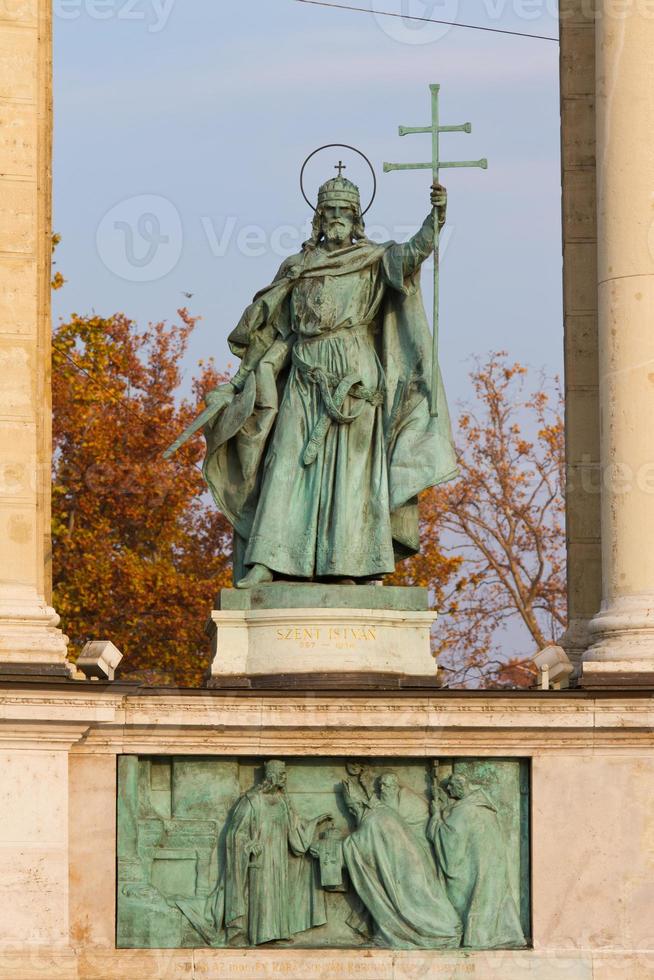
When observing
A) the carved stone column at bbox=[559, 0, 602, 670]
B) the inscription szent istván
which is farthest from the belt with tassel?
the carved stone column at bbox=[559, 0, 602, 670]

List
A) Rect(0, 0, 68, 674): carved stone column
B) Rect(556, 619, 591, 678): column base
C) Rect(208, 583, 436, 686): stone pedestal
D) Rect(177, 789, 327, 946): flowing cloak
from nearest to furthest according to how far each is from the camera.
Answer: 1. Rect(177, 789, 327, 946): flowing cloak
2. Rect(0, 0, 68, 674): carved stone column
3. Rect(208, 583, 436, 686): stone pedestal
4. Rect(556, 619, 591, 678): column base

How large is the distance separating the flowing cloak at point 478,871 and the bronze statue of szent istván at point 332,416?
2.28m

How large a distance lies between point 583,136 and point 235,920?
768 cm

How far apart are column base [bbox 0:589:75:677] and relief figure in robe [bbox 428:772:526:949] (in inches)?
125

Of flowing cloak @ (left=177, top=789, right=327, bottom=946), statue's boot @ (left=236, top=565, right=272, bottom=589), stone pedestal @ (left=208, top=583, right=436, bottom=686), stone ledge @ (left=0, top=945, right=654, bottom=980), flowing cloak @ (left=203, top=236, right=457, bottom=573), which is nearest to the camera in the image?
stone ledge @ (left=0, top=945, right=654, bottom=980)

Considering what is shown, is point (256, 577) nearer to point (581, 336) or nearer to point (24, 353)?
point (24, 353)

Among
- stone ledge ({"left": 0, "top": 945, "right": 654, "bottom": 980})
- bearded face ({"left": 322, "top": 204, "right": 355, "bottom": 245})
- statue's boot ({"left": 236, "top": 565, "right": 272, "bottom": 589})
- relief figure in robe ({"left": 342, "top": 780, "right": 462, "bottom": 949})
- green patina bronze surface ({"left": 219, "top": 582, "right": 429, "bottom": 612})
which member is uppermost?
bearded face ({"left": 322, "top": 204, "right": 355, "bottom": 245})

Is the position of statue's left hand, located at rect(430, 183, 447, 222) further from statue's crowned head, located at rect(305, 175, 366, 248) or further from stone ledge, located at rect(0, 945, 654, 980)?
stone ledge, located at rect(0, 945, 654, 980)

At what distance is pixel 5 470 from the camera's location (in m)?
21.4

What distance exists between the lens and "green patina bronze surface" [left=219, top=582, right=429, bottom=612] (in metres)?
21.7

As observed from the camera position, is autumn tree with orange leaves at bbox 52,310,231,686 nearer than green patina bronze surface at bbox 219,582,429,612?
No

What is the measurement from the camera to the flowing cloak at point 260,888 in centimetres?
2073

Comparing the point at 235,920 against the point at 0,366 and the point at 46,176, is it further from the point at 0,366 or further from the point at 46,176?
the point at 46,176

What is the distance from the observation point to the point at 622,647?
846 inches
